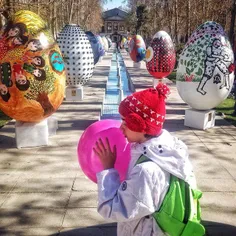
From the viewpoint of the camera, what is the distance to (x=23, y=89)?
4.84 metres

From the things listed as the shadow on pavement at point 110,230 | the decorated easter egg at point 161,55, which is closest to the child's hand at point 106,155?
the shadow on pavement at point 110,230

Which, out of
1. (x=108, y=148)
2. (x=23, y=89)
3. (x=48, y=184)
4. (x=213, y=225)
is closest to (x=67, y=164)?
(x=48, y=184)

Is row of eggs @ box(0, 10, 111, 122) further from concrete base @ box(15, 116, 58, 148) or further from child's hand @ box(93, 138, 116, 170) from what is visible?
child's hand @ box(93, 138, 116, 170)

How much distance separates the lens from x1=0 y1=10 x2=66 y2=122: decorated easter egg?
4.77m

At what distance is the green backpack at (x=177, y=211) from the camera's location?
1.79m

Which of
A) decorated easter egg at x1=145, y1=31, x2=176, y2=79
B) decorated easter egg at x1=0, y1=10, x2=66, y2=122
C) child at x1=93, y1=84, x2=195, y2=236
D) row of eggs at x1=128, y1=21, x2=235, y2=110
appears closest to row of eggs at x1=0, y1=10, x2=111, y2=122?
decorated easter egg at x1=0, y1=10, x2=66, y2=122

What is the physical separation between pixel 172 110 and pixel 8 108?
14.3ft

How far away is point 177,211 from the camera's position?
180cm

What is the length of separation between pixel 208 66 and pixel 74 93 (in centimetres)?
422

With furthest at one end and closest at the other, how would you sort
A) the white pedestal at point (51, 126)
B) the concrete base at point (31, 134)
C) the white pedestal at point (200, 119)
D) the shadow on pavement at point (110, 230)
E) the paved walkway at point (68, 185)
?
the white pedestal at point (200, 119) < the white pedestal at point (51, 126) < the concrete base at point (31, 134) < the paved walkway at point (68, 185) < the shadow on pavement at point (110, 230)

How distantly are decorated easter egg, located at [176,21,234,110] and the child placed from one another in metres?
4.41

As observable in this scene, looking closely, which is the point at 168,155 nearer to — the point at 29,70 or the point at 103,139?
the point at 103,139

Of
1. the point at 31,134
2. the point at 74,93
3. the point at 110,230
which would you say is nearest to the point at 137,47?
the point at 74,93

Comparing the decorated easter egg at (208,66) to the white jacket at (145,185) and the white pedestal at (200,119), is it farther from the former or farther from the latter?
the white jacket at (145,185)
